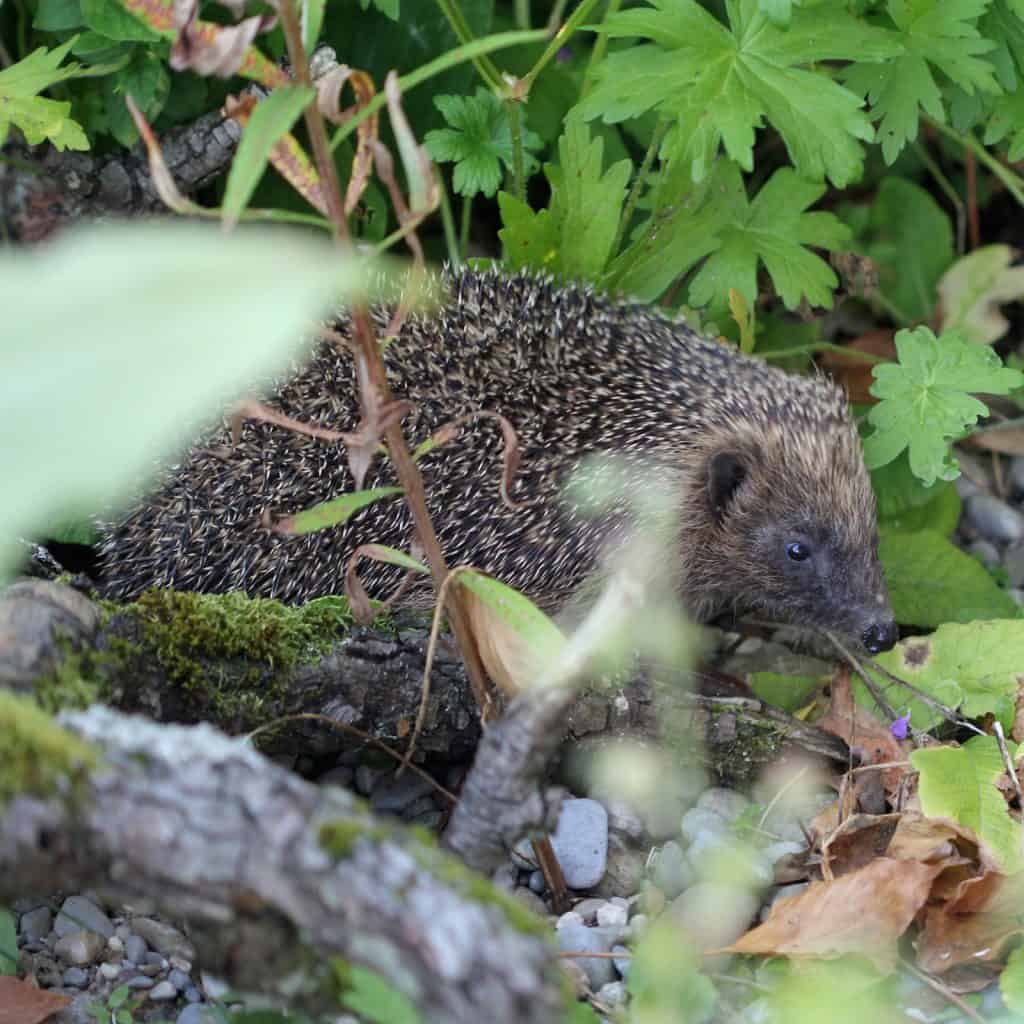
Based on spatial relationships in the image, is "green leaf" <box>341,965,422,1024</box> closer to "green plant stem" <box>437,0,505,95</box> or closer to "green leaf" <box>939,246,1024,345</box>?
"green plant stem" <box>437,0,505,95</box>

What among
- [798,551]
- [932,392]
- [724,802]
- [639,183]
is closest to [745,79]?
[639,183]

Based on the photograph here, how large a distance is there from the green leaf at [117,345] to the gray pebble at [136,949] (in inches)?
96.8

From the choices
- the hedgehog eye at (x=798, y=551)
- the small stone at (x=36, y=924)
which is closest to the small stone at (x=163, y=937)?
the small stone at (x=36, y=924)

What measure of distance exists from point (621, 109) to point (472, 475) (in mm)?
1169

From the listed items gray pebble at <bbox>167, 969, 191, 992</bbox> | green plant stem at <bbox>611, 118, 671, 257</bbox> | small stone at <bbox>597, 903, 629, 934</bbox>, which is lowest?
small stone at <bbox>597, 903, 629, 934</bbox>

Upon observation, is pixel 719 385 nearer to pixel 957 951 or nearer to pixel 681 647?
pixel 681 647

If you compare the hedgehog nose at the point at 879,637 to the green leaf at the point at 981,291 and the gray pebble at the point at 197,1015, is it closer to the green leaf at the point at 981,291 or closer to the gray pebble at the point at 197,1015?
the green leaf at the point at 981,291

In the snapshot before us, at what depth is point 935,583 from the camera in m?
4.32

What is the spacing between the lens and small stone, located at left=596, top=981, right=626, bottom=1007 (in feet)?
8.95

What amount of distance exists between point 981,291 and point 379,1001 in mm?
4226

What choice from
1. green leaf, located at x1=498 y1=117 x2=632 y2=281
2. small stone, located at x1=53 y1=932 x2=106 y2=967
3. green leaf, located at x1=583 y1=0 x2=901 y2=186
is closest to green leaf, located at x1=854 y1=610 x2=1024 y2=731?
green leaf, located at x1=583 y1=0 x2=901 y2=186

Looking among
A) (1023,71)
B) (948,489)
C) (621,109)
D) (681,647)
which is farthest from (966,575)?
(621,109)

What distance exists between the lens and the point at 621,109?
3.63 m

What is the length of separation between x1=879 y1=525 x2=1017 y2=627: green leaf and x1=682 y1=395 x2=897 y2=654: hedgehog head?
0.82ft
